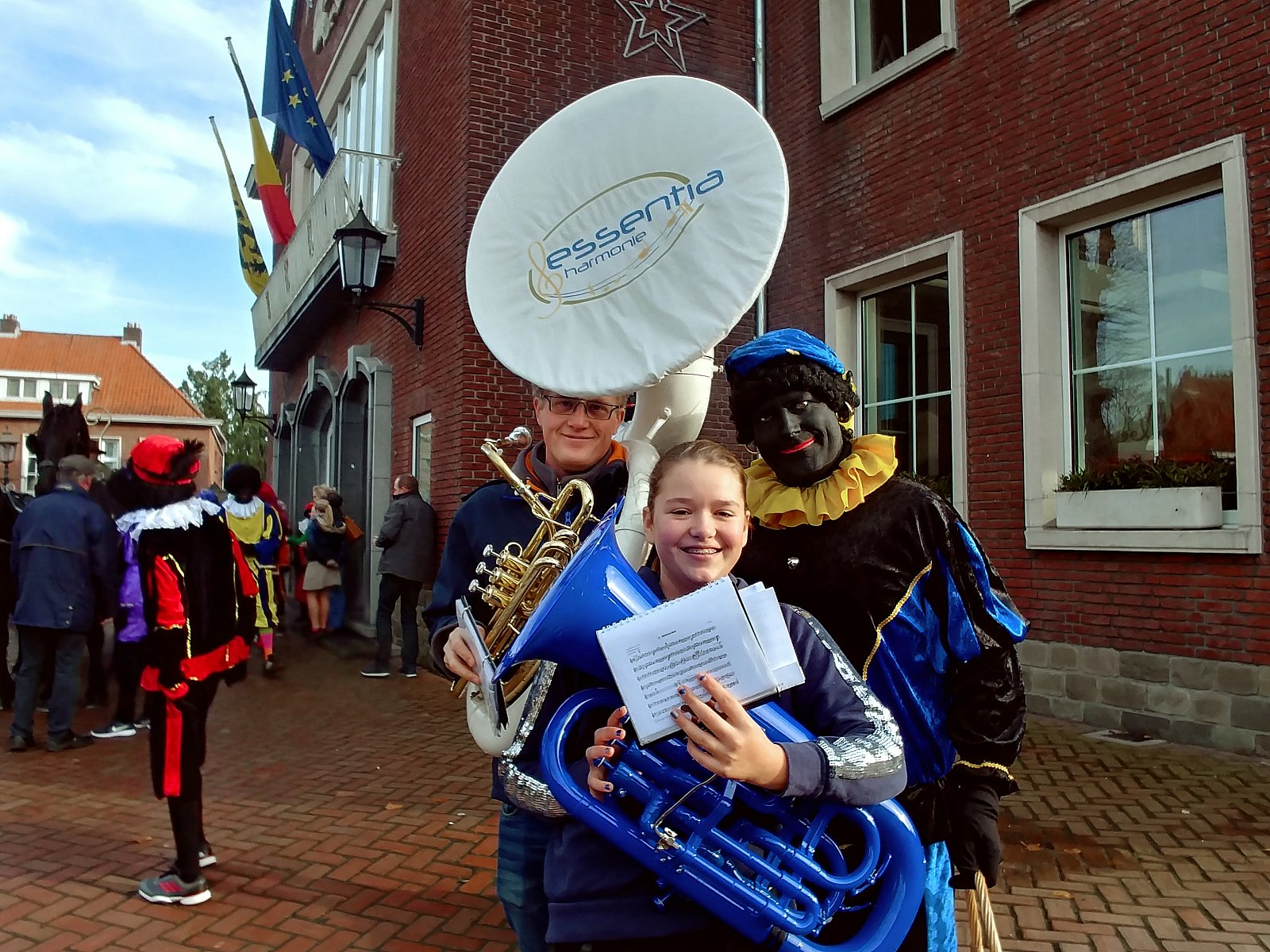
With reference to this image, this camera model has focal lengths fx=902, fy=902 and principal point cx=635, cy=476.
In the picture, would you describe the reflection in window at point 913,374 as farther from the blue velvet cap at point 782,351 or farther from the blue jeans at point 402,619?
the blue velvet cap at point 782,351

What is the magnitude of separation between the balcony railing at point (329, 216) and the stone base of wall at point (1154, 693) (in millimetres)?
7951

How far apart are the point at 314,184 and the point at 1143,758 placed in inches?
610

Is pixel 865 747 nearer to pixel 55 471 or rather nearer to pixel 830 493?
pixel 830 493

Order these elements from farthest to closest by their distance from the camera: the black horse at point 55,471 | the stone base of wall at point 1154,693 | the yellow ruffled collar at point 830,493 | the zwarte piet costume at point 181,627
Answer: the black horse at point 55,471 < the stone base of wall at point 1154,693 < the zwarte piet costume at point 181,627 < the yellow ruffled collar at point 830,493

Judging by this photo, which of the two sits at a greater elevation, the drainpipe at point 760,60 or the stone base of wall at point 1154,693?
the drainpipe at point 760,60

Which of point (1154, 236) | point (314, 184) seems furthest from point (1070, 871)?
point (314, 184)

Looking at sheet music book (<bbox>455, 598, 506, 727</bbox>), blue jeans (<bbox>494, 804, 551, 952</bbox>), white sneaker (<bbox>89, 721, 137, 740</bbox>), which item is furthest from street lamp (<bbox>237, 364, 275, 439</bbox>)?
sheet music book (<bbox>455, 598, 506, 727</bbox>)

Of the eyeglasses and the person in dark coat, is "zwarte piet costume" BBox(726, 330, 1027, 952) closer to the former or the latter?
the eyeglasses

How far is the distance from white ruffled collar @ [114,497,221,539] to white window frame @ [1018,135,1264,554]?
5.11m

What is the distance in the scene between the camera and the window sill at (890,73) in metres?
6.97

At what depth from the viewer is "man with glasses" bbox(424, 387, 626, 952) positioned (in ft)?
5.37

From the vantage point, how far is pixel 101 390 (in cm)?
4234

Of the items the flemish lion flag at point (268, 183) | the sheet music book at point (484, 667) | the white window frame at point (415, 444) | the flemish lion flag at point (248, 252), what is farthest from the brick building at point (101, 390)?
the sheet music book at point (484, 667)

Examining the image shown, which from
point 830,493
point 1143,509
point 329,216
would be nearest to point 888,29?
point 1143,509
